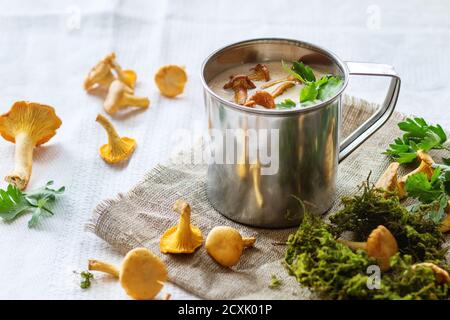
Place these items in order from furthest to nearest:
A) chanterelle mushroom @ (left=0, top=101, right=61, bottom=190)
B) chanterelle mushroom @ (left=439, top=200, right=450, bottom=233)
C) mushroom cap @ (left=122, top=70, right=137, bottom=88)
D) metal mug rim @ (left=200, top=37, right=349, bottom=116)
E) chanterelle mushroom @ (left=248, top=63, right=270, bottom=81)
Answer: mushroom cap @ (left=122, top=70, right=137, bottom=88) → chanterelle mushroom @ (left=0, top=101, right=61, bottom=190) → chanterelle mushroom @ (left=248, top=63, right=270, bottom=81) → chanterelle mushroom @ (left=439, top=200, right=450, bottom=233) → metal mug rim @ (left=200, top=37, right=349, bottom=116)

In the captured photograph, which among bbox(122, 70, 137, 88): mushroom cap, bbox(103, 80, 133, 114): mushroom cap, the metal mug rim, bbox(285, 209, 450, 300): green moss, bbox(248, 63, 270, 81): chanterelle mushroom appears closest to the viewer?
bbox(285, 209, 450, 300): green moss

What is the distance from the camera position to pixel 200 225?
1.54 m

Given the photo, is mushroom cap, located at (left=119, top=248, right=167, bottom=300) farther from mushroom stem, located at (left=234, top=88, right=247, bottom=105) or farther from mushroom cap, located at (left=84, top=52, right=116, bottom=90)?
mushroom cap, located at (left=84, top=52, right=116, bottom=90)

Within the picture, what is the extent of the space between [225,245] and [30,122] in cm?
61

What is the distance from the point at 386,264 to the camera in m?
1.38

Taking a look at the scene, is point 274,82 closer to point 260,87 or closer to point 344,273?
point 260,87

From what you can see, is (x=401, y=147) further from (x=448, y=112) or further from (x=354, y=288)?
(x=354, y=288)

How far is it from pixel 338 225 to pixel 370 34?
102cm

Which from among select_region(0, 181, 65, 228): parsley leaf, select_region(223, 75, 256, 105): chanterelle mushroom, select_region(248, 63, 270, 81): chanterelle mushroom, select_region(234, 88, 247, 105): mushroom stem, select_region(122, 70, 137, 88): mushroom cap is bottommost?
select_region(0, 181, 65, 228): parsley leaf

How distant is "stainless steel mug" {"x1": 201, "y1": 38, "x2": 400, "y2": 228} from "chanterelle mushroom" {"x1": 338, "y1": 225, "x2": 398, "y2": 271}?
5.8 inches

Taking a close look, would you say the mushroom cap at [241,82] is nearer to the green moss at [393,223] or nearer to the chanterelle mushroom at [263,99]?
the chanterelle mushroom at [263,99]

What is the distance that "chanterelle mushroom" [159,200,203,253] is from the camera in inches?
56.5

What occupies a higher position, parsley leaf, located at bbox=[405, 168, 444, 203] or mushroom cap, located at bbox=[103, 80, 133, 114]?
mushroom cap, located at bbox=[103, 80, 133, 114]

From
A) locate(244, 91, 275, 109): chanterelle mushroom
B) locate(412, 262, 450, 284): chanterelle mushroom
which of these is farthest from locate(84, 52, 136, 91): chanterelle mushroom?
locate(412, 262, 450, 284): chanterelle mushroom
